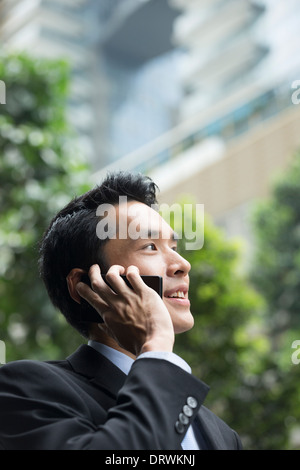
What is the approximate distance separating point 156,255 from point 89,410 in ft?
1.05

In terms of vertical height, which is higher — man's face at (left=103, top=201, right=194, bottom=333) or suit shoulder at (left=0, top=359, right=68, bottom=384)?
man's face at (left=103, top=201, right=194, bottom=333)

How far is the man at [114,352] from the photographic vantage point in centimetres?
108

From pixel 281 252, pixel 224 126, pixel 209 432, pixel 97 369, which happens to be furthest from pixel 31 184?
pixel 224 126

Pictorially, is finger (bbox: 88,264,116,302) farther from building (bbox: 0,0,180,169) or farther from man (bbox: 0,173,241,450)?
building (bbox: 0,0,180,169)

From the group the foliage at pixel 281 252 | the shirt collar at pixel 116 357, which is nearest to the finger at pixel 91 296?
the shirt collar at pixel 116 357

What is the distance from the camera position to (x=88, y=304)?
140 centimetres

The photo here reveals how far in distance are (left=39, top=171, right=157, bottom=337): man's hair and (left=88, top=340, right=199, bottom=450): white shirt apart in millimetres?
82

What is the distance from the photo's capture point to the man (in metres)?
1.08

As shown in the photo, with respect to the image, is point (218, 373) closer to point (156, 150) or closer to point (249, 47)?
point (156, 150)

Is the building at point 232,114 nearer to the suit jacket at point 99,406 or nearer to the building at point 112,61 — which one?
the suit jacket at point 99,406

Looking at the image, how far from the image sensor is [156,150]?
31.7m

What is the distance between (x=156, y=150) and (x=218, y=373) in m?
23.5

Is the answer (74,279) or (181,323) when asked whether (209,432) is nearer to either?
(181,323)

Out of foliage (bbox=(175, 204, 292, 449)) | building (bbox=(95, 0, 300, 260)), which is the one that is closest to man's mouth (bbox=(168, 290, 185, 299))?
building (bbox=(95, 0, 300, 260))
